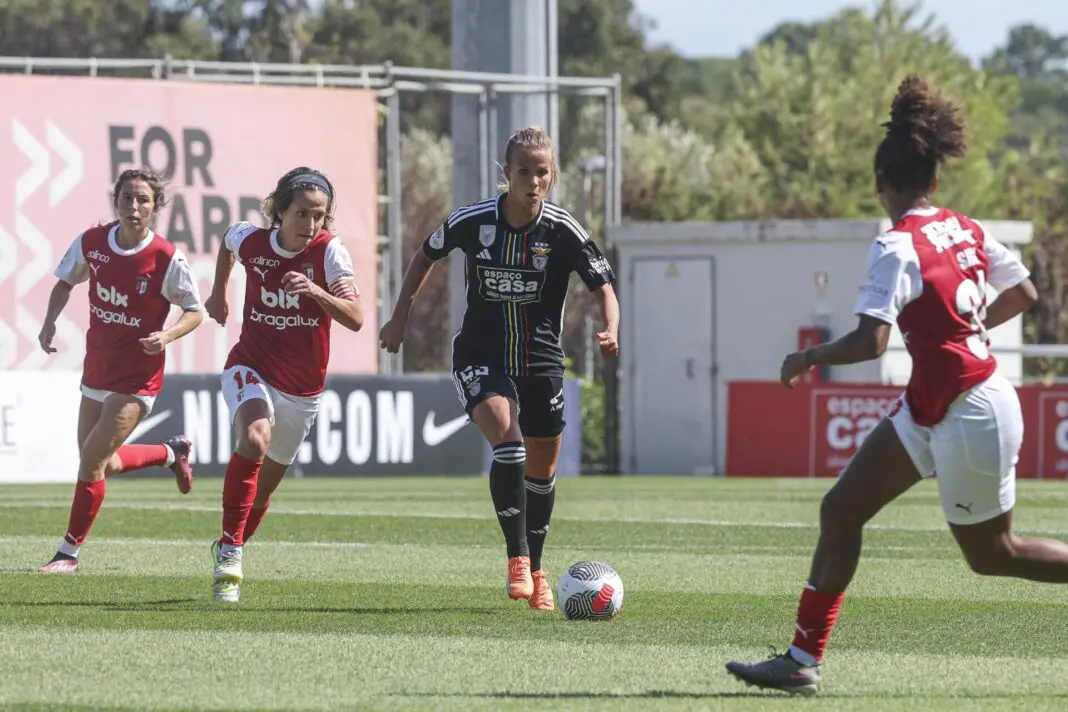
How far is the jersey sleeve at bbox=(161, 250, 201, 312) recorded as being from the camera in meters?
11.2

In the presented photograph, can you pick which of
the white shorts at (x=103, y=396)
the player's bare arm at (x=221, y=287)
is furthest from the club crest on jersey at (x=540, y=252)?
the white shorts at (x=103, y=396)

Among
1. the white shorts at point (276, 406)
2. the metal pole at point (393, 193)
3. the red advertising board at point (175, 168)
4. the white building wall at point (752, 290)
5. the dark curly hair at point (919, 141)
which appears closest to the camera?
the dark curly hair at point (919, 141)

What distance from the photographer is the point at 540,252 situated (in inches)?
379

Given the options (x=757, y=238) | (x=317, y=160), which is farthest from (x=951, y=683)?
(x=757, y=238)

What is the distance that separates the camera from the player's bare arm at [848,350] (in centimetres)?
652

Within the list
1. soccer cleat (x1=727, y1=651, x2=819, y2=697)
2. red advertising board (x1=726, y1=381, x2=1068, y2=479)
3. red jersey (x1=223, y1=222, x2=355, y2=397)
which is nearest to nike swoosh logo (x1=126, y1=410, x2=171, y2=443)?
red advertising board (x1=726, y1=381, x2=1068, y2=479)

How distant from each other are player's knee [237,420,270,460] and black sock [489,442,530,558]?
1.08 meters

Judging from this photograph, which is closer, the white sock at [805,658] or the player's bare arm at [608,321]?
the white sock at [805,658]

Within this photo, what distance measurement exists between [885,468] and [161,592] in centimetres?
440

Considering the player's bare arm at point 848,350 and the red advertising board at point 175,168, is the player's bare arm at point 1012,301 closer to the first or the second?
the player's bare arm at point 848,350

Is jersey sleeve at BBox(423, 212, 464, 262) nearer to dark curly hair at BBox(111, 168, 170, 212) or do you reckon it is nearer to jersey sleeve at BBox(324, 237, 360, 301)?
jersey sleeve at BBox(324, 237, 360, 301)

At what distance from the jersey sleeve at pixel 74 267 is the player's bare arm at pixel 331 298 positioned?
6.28ft

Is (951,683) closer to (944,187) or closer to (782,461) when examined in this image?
(782,461)

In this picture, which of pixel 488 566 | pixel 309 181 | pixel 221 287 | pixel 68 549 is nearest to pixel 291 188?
pixel 309 181
